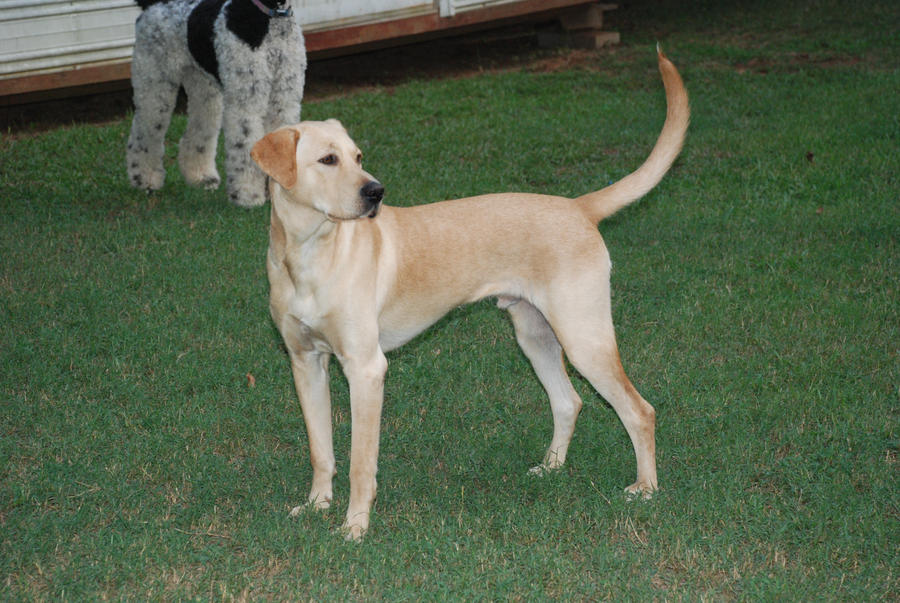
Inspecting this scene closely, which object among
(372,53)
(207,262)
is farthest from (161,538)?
(372,53)

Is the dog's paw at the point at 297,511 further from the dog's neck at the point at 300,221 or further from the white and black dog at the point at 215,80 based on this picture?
the white and black dog at the point at 215,80

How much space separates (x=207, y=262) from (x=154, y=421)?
8.19 feet

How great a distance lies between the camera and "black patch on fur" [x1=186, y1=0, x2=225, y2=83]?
350 inches

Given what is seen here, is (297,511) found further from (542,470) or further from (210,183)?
(210,183)

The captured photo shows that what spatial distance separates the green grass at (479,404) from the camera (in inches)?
157

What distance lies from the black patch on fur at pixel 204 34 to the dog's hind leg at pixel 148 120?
0.55 metres

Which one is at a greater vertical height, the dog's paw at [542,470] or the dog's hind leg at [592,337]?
the dog's hind leg at [592,337]

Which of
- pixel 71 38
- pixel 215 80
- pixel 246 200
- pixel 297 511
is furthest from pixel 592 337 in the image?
pixel 71 38

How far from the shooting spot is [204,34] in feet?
29.2

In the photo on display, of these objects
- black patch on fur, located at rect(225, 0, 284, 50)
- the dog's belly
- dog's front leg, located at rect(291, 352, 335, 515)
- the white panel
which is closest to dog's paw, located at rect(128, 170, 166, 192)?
black patch on fur, located at rect(225, 0, 284, 50)


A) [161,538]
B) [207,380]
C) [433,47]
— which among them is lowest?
[433,47]

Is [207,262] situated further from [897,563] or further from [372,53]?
[372,53]

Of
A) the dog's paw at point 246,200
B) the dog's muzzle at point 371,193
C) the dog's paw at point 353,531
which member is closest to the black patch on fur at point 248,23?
the dog's paw at point 246,200

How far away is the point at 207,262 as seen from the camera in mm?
7613
